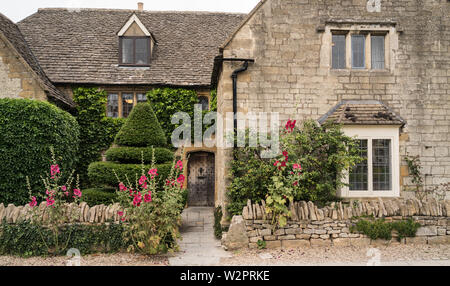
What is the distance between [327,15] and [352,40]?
1106 millimetres

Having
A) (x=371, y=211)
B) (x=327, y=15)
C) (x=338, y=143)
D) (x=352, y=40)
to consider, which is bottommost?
(x=371, y=211)

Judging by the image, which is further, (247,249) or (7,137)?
(7,137)

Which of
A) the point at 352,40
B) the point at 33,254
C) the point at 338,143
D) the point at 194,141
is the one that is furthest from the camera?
the point at 194,141

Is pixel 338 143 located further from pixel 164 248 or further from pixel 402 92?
pixel 164 248

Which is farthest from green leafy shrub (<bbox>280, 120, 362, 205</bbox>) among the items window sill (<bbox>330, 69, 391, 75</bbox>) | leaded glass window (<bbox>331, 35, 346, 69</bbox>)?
leaded glass window (<bbox>331, 35, 346, 69</bbox>)

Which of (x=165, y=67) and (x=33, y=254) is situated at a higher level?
(x=165, y=67)

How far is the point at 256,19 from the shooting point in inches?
378

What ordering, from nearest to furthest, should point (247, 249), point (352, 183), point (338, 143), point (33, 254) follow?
point (33, 254), point (247, 249), point (338, 143), point (352, 183)

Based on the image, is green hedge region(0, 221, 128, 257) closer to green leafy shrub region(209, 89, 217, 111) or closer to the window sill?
the window sill

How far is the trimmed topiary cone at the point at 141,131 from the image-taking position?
1041cm

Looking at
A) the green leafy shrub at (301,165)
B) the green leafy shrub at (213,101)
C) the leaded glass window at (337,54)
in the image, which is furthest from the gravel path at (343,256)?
the green leafy shrub at (213,101)

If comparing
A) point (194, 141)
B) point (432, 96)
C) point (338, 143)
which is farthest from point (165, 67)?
point (432, 96)

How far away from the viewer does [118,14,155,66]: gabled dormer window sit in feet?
50.0

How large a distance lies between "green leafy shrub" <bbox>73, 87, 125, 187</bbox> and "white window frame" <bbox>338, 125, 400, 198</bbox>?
9508 millimetres
